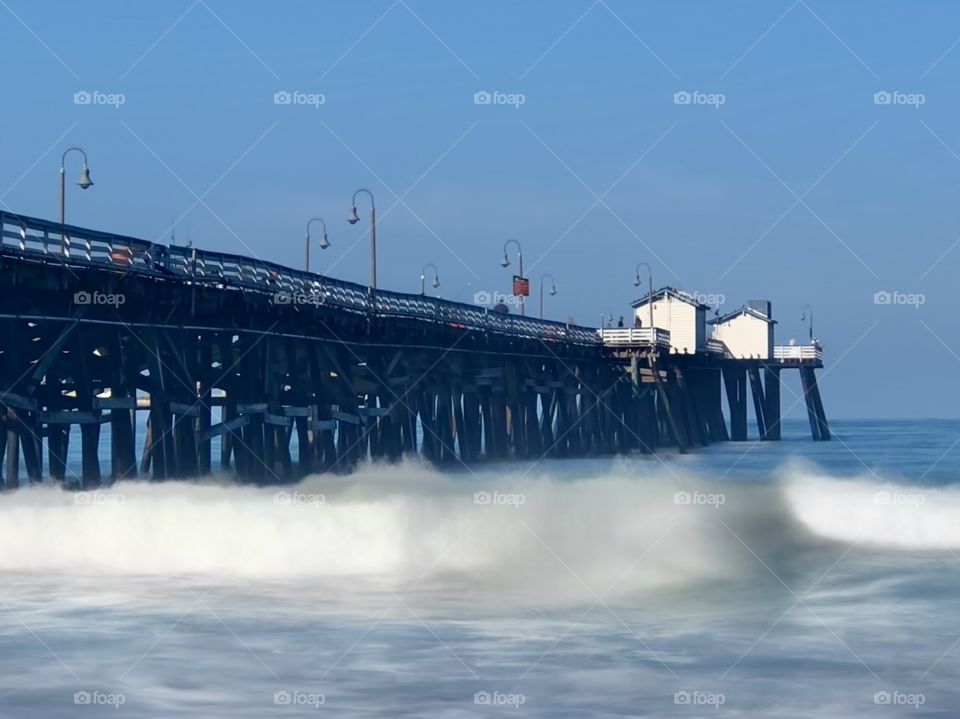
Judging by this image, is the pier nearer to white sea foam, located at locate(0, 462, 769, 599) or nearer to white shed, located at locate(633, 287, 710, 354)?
white sea foam, located at locate(0, 462, 769, 599)

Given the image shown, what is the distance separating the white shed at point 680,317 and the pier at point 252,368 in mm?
12014

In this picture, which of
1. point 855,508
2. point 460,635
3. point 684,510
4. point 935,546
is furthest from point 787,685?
point 855,508

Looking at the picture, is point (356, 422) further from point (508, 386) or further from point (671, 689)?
point (671, 689)

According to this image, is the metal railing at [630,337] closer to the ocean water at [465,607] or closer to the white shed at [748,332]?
the white shed at [748,332]

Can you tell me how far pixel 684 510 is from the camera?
39.4 metres

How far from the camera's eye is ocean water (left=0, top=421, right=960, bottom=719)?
57.8 feet

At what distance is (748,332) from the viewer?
104812 millimetres

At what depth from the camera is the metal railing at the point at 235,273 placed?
1270 inches

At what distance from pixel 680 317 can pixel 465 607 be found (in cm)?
7040

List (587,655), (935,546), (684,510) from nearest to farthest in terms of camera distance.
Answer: (587,655) → (935,546) → (684,510)

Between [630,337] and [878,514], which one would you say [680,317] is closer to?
[630,337]

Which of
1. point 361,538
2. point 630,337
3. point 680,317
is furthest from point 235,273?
point 680,317

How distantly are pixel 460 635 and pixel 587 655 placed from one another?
1910mm

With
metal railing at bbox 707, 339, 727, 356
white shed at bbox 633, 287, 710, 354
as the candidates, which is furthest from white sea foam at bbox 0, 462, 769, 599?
metal railing at bbox 707, 339, 727, 356
